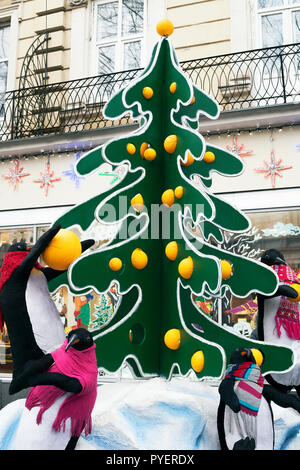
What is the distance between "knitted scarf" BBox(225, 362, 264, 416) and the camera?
2.46m

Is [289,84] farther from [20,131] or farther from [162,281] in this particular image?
[162,281]

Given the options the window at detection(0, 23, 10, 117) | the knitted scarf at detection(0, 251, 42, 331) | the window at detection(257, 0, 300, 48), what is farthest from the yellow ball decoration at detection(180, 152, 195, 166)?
the window at detection(0, 23, 10, 117)

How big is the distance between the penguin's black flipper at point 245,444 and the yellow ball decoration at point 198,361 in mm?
419

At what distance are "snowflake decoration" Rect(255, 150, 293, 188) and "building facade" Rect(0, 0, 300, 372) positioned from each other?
0.05 ft

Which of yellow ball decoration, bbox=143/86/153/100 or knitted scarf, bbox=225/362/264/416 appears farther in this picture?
yellow ball decoration, bbox=143/86/153/100

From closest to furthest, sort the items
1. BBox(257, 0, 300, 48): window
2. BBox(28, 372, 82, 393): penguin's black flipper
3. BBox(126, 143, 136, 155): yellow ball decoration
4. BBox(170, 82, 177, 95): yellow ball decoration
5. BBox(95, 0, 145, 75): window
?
BBox(28, 372, 82, 393): penguin's black flipper
BBox(126, 143, 136, 155): yellow ball decoration
BBox(170, 82, 177, 95): yellow ball decoration
BBox(257, 0, 300, 48): window
BBox(95, 0, 145, 75): window

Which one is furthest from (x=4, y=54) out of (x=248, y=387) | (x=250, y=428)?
(x=250, y=428)

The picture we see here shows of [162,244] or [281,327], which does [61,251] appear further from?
[281,327]

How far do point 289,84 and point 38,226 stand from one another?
15.9 ft

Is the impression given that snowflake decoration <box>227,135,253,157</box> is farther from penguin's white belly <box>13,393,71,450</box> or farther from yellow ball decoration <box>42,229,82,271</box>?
penguin's white belly <box>13,393,71,450</box>

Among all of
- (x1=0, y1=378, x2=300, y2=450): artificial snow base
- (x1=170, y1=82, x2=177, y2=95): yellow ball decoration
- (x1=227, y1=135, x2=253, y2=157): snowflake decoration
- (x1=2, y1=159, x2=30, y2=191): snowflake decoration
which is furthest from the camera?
(x1=2, y1=159, x2=30, y2=191): snowflake decoration

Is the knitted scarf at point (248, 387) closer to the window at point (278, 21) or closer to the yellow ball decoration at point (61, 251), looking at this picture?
the yellow ball decoration at point (61, 251)

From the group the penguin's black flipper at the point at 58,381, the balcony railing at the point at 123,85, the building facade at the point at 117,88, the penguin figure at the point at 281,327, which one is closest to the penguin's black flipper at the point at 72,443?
the penguin's black flipper at the point at 58,381

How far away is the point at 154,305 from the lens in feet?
10.2
